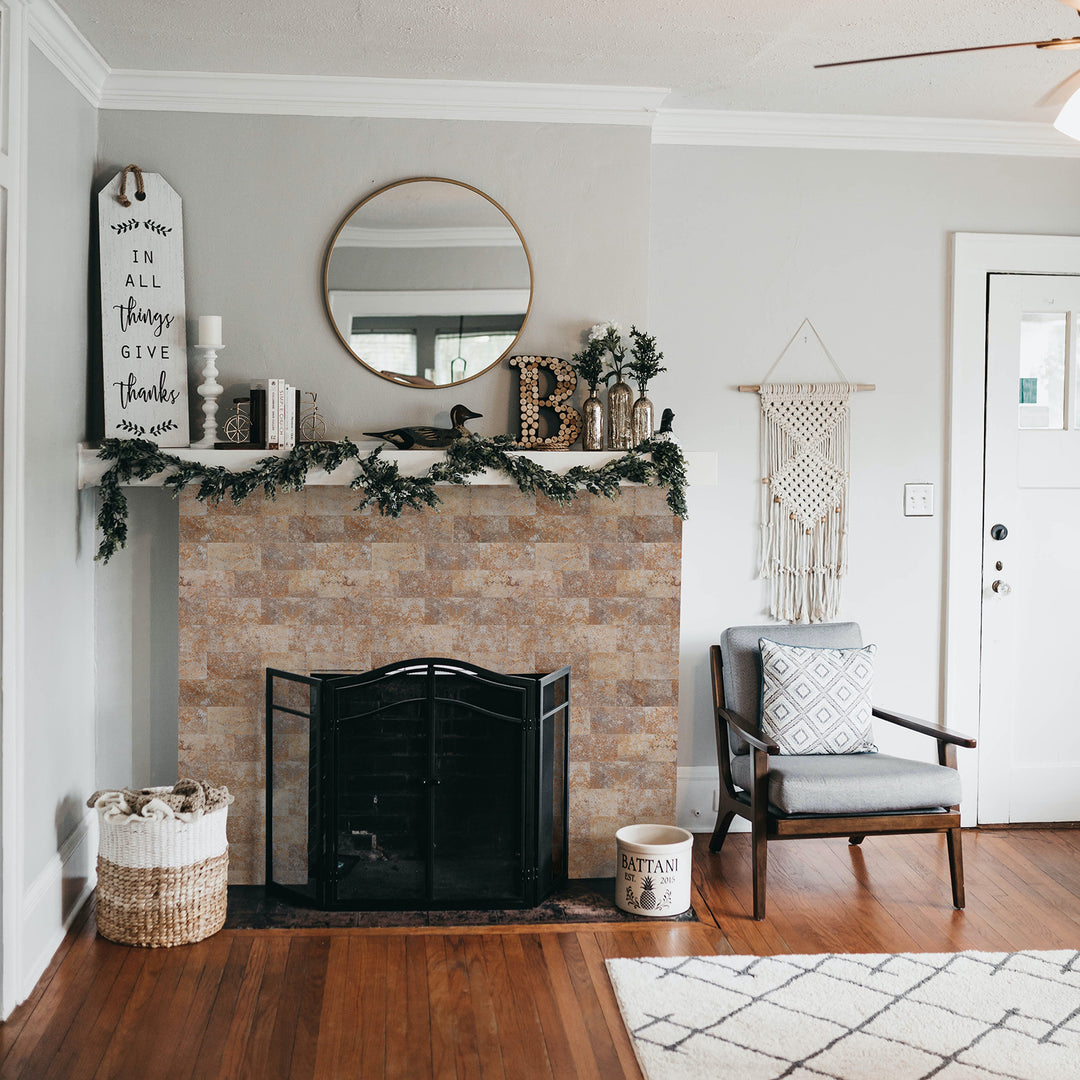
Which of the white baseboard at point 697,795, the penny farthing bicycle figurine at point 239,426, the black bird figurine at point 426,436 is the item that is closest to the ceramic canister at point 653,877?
the white baseboard at point 697,795

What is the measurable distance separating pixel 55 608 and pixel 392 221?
5.25ft

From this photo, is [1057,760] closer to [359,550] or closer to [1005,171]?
[1005,171]

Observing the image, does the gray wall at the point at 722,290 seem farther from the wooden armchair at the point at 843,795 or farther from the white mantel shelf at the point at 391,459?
the wooden armchair at the point at 843,795

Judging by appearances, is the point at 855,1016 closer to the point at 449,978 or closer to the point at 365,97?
the point at 449,978

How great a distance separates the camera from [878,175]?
3.82m

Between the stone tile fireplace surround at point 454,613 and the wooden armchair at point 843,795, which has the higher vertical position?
the stone tile fireplace surround at point 454,613

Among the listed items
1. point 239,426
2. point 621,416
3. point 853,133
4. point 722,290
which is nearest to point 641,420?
point 621,416

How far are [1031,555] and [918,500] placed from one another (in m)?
0.50

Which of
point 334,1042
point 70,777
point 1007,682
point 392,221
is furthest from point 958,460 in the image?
point 70,777

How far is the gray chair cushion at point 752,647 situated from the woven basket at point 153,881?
5.85 ft

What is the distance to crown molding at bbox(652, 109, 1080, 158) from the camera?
3.70 metres

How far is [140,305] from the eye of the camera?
3.28m

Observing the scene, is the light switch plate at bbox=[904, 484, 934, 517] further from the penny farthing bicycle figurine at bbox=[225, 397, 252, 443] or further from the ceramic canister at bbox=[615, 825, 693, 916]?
the penny farthing bicycle figurine at bbox=[225, 397, 252, 443]

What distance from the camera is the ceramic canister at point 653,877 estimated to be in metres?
3.12
